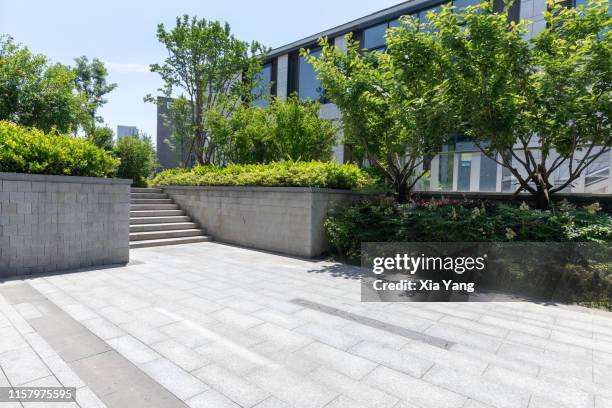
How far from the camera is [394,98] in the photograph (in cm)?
865

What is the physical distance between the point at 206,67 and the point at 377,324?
48.6ft

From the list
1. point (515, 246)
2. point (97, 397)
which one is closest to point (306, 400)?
point (97, 397)

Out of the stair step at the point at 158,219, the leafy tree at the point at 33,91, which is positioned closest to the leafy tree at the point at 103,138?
the leafy tree at the point at 33,91

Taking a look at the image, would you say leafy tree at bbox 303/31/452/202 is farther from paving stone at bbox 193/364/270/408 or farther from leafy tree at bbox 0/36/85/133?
leafy tree at bbox 0/36/85/133

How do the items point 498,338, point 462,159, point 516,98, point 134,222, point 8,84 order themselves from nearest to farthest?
1. point 498,338
2. point 516,98
3. point 134,222
4. point 8,84
5. point 462,159

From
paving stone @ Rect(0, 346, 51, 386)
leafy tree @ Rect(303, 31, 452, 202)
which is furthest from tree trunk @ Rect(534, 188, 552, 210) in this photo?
paving stone @ Rect(0, 346, 51, 386)

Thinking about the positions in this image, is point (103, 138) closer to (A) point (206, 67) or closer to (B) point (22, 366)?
(A) point (206, 67)

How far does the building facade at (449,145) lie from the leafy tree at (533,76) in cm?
295

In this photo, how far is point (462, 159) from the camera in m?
15.0

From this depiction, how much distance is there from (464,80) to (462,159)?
8001 mm

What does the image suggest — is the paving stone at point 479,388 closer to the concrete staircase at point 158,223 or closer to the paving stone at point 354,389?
the paving stone at point 354,389

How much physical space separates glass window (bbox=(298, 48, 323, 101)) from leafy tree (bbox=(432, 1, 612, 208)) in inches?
530

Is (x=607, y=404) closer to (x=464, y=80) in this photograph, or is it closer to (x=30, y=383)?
(x=30, y=383)

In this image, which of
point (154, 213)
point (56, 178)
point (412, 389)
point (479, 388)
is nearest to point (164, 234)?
point (154, 213)
